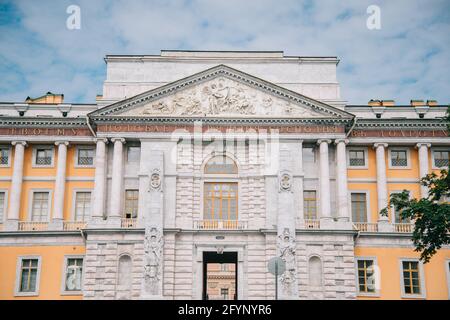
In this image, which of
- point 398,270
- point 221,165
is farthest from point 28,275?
point 398,270

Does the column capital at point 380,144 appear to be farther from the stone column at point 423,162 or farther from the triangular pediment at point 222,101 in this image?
the triangular pediment at point 222,101

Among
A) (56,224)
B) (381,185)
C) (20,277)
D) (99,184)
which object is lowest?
(20,277)

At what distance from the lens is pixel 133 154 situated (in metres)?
46.3

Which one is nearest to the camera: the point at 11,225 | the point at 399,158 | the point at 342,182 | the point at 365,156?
the point at 11,225

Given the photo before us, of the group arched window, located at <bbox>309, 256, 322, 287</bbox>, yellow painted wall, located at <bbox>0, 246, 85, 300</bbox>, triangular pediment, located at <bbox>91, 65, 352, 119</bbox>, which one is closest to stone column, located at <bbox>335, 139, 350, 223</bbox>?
triangular pediment, located at <bbox>91, 65, 352, 119</bbox>

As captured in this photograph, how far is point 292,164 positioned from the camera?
1762 inches

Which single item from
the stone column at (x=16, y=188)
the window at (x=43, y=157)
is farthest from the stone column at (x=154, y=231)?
the stone column at (x=16, y=188)

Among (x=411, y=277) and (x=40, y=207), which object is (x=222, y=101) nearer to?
(x=40, y=207)

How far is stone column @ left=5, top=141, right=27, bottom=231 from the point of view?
44.8 metres

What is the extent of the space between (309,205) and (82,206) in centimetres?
1767

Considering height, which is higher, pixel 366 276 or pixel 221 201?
pixel 221 201

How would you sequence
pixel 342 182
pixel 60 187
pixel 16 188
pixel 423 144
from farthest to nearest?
pixel 423 144, pixel 16 188, pixel 60 187, pixel 342 182

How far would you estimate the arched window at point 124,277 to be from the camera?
1645 inches

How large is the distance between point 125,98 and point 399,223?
23592 millimetres
